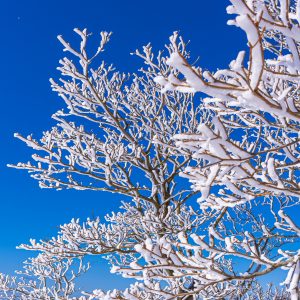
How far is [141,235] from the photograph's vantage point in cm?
620

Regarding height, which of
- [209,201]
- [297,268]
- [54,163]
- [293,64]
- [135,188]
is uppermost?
[54,163]

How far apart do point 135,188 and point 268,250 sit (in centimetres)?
444

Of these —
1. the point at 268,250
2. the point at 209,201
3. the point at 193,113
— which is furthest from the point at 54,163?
the point at 268,250

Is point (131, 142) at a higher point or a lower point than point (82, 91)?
lower

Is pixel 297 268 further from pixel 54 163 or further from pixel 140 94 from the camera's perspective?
pixel 140 94

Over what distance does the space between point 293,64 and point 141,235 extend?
505 cm

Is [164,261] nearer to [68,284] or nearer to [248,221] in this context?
[248,221]

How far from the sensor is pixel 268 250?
8.43 meters

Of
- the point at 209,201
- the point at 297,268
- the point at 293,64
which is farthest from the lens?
the point at 209,201

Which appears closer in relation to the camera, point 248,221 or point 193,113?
point 193,113

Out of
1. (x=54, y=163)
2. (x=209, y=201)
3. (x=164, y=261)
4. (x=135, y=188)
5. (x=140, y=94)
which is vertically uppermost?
(x=140, y=94)

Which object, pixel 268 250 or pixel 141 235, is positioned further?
pixel 268 250

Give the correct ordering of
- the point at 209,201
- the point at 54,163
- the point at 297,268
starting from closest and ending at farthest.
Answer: the point at 297,268 < the point at 209,201 < the point at 54,163

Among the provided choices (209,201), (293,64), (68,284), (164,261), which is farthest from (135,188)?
(68,284)
